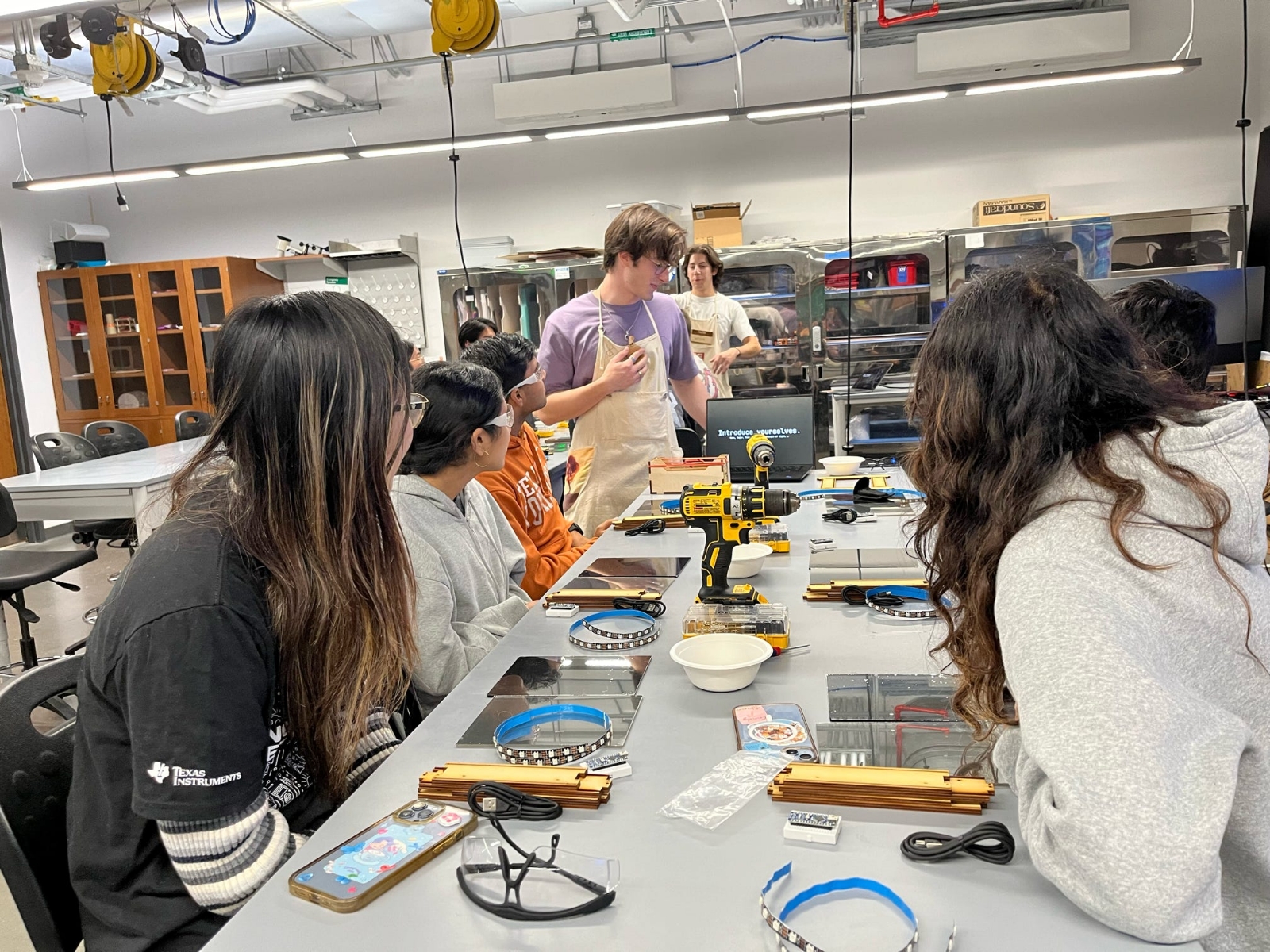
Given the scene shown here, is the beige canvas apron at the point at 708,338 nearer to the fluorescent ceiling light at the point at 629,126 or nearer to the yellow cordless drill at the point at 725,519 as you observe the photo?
the fluorescent ceiling light at the point at 629,126

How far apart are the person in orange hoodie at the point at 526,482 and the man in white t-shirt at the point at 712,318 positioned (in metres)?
2.32

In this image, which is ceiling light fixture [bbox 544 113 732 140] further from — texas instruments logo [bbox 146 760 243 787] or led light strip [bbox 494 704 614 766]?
texas instruments logo [bbox 146 760 243 787]

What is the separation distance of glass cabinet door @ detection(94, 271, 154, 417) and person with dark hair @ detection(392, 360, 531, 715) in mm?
5889

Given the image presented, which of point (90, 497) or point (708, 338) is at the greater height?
point (708, 338)

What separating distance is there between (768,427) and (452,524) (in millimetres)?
1547

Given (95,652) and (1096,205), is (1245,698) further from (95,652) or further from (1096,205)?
(1096,205)

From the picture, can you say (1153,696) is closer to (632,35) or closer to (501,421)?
(501,421)

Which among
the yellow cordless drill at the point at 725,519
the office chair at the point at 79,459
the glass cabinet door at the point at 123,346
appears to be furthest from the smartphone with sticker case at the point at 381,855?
the glass cabinet door at the point at 123,346

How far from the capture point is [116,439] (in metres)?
5.23

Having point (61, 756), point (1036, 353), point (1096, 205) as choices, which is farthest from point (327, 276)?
point (1036, 353)

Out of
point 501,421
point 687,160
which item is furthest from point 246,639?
point 687,160

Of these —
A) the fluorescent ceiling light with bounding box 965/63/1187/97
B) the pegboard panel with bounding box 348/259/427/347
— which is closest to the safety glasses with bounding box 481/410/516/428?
the fluorescent ceiling light with bounding box 965/63/1187/97

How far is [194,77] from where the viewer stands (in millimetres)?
5355

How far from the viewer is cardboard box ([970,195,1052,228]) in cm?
511
